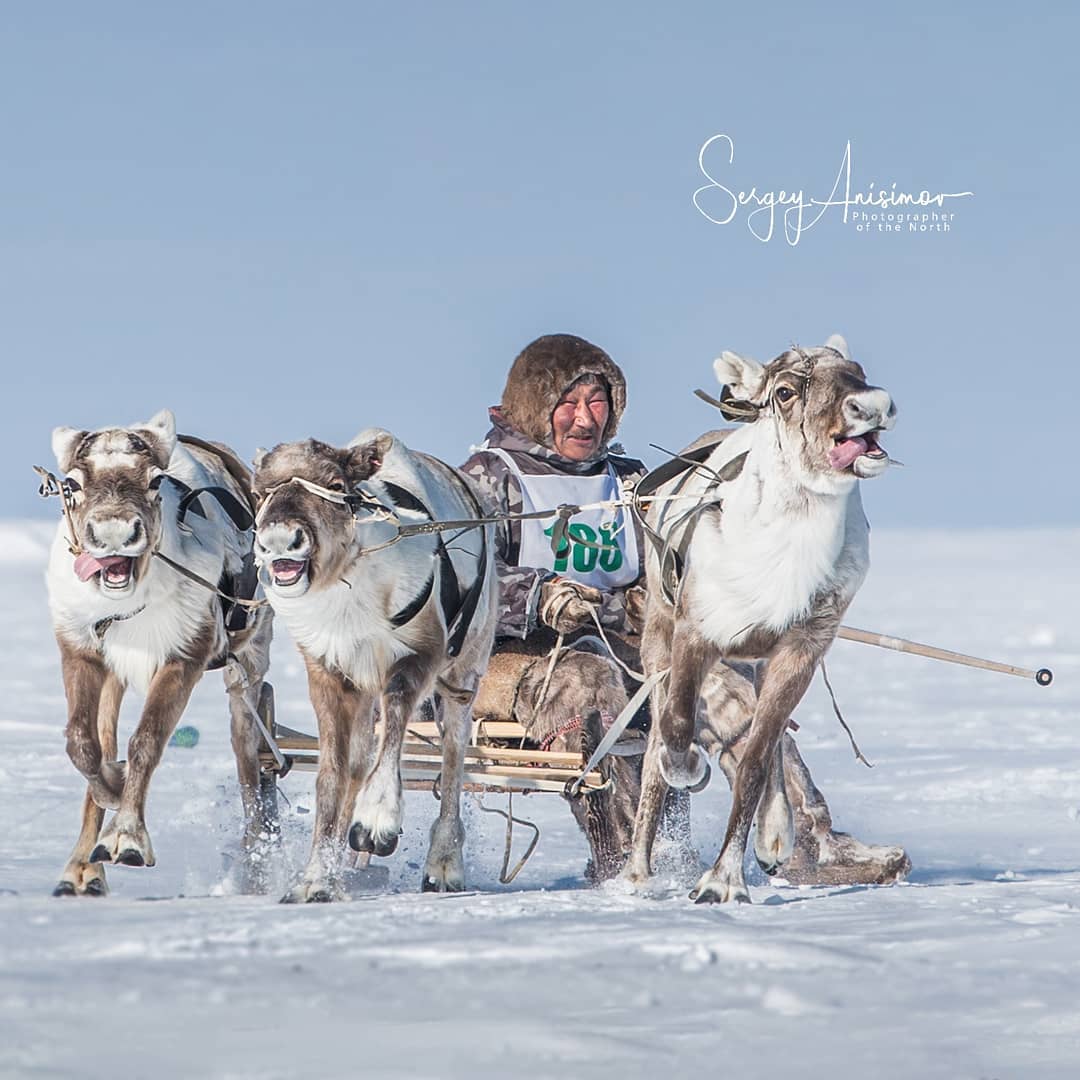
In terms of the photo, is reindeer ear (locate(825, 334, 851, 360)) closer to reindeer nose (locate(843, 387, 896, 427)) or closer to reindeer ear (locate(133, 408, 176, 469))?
reindeer nose (locate(843, 387, 896, 427))

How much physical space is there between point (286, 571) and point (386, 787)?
78 cm

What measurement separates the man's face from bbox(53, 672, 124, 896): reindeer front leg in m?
2.26

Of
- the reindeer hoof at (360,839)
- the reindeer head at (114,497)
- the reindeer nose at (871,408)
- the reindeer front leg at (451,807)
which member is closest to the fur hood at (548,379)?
the reindeer front leg at (451,807)

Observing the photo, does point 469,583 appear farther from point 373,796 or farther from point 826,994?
point 826,994

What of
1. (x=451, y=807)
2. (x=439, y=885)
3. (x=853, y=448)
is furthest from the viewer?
(x=451, y=807)

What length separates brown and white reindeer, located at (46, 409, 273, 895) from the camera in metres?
6.55

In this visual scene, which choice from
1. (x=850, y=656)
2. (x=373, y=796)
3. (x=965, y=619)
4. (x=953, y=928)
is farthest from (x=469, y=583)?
(x=965, y=619)

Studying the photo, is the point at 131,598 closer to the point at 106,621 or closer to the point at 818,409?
the point at 106,621

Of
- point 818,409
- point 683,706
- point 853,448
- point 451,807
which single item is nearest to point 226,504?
point 451,807

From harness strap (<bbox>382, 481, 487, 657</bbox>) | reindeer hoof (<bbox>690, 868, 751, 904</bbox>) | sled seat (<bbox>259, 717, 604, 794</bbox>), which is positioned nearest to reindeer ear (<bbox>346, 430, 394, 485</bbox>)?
harness strap (<bbox>382, 481, 487, 657</bbox>)

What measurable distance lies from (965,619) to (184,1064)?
77.6ft

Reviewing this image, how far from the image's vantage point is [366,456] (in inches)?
263

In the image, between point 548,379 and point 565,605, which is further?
point 548,379

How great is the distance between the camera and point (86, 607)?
6.84 metres
